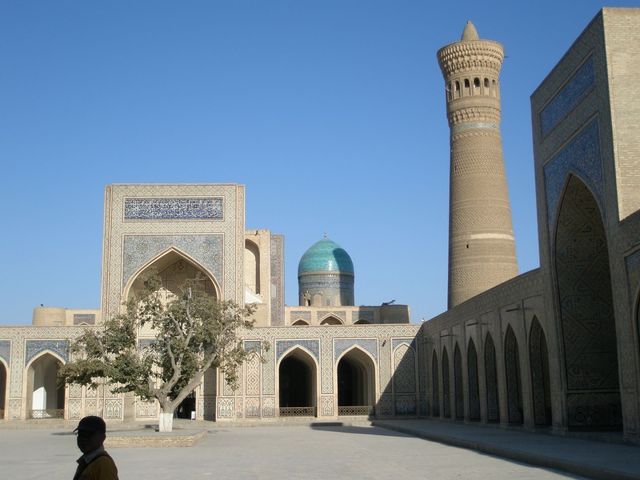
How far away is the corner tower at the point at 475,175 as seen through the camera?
70.9ft

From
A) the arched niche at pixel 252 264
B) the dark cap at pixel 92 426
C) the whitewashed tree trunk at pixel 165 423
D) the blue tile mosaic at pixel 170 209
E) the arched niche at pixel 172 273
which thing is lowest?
the whitewashed tree trunk at pixel 165 423

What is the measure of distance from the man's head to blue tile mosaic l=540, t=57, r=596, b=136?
33.1 feet

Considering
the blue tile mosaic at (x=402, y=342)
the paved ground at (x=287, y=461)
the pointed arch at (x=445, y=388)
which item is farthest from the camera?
the blue tile mosaic at (x=402, y=342)

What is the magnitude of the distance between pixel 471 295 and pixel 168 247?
26.4ft

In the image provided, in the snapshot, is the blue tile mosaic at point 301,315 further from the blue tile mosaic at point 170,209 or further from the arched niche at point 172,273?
the blue tile mosaic at point 170,209

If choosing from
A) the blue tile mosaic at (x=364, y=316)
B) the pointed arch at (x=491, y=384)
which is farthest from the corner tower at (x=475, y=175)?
the blue tile mosaic at (x=364, y=316)

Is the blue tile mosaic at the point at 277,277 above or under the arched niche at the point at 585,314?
above

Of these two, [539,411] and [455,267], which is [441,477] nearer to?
Answer: [539,411]

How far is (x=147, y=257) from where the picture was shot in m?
22.5

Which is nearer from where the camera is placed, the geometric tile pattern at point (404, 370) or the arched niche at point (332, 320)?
the geometric tile pattern at point (404, 370)

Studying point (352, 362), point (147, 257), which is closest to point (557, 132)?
point (147, 257)

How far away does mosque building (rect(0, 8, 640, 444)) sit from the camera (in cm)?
1107

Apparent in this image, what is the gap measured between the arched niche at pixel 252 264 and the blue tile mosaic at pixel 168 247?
454 centimetres

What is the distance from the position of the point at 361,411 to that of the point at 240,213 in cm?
623
